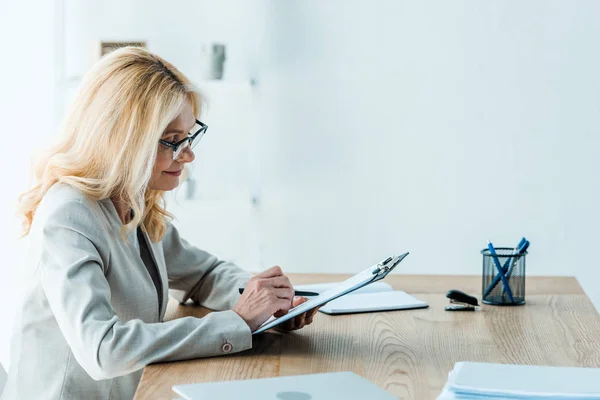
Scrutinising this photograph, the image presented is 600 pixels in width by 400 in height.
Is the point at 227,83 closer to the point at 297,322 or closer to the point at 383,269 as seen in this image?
the point at 297,322

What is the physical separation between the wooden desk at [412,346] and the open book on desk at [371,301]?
0.08 feet

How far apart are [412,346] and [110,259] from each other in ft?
1.97

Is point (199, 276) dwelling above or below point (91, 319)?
below

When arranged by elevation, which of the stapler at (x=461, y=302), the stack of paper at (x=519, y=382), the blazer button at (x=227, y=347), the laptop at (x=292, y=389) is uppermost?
the stack of paper at (x=519, y=382)

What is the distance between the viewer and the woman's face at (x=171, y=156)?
5.36 ft

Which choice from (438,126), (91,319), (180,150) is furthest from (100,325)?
(438,126)

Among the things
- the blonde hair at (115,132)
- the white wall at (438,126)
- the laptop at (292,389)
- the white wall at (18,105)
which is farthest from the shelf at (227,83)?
the laptop at (292,389)

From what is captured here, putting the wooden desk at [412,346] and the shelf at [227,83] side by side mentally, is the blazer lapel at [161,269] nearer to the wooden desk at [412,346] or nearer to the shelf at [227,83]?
the wooden desk at [412,346]

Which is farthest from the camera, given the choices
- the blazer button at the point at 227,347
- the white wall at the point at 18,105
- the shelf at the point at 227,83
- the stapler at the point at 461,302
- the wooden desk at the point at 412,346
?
the shelf at the point at 227,83

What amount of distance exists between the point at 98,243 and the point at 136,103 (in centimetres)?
30

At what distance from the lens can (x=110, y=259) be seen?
1520 millimetres

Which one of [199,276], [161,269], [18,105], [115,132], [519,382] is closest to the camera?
[519,382]

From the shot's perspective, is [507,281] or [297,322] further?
[507,281]

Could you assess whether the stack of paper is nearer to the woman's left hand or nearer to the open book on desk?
the woman's left hand
